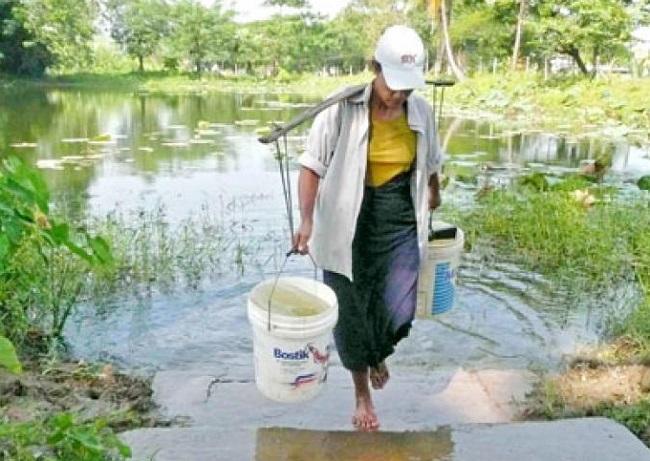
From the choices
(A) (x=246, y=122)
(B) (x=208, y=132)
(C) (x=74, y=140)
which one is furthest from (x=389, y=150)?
(A) (x=246, y=122)

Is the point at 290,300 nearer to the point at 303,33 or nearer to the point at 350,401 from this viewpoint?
the point at 350,401

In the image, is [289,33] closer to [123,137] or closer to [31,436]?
[123,137]

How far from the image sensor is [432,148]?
2670 millimetres

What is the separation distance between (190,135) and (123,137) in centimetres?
127

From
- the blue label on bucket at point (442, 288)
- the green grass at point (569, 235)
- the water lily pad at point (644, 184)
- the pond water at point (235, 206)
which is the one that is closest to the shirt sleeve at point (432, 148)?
the blue label on bucket at point (442, 288)

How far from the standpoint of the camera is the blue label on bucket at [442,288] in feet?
9.50

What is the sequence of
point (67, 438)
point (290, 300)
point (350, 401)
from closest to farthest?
point (67, 438), point (290, 300), point (350, 401)

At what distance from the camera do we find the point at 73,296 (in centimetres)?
399

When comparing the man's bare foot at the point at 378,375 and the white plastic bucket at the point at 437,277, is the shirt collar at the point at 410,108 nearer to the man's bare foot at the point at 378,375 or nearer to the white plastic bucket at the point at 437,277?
the white plastic bucket at the point at 437,277

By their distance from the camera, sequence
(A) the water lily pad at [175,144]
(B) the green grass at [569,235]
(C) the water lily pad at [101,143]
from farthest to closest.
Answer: (A) the water lily pad at [175,144] < (C) the water lily pad at [101,143] < (B) the green grass at [569,235]

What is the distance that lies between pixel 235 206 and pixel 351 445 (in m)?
5.15

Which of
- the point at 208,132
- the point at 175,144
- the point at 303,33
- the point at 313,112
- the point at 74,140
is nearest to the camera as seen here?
the point at 313,112

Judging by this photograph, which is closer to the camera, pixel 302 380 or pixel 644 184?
pixel 302 380

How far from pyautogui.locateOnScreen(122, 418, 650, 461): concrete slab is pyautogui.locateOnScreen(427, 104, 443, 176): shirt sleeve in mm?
954
